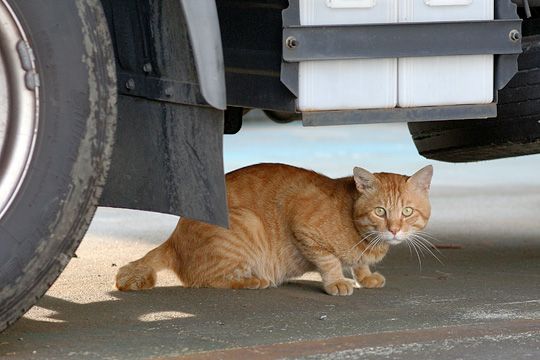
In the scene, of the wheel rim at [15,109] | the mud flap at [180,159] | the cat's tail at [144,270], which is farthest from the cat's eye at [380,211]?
the wheel rim at [15,109]

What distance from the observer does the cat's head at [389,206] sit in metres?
4.83

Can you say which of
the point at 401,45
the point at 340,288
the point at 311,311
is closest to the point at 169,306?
the point at 311,311

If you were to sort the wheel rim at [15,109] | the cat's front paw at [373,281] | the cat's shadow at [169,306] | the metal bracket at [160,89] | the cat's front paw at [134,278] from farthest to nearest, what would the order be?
the cat's front paw at [373,281]
the cat's front paw at [134,278]
the cat's shadow at [169,306]
the metal bracket at [160,89]
the wheel rim at [15,109]

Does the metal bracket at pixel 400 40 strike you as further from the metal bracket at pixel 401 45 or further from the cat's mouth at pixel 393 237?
the cat's mouth at pixel 393 237

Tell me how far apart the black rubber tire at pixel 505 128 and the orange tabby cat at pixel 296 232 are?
17 cm

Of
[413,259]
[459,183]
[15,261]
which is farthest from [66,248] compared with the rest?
[459,183]

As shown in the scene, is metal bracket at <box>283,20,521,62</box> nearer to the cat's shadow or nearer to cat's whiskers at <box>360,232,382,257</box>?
the cat's shadow

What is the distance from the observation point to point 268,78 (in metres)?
3.52

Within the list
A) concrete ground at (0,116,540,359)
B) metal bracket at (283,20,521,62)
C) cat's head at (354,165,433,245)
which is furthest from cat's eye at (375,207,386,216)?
metal bracket at (283,20,521,62)

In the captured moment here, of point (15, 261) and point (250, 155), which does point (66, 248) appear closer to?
point (15, 261)

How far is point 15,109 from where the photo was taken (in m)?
3.05

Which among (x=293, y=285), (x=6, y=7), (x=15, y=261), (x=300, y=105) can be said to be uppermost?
(x=6, y=7)

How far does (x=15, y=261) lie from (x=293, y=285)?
211 cm

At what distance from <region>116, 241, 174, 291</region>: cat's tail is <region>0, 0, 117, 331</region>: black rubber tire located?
151cm
